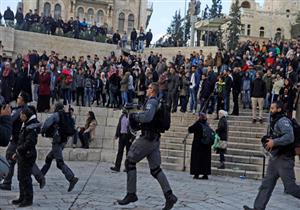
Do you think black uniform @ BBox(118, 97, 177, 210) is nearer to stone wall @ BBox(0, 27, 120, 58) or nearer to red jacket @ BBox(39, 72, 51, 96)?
red jacket @ BBox(39, 72, 51, 96)

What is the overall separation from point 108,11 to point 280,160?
55.1 meters

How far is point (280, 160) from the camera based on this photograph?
8.17 meters

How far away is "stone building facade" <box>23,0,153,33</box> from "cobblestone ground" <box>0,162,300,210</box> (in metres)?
49.0

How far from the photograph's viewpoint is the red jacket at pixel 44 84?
18.6 meters

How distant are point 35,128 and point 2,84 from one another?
10682 mm

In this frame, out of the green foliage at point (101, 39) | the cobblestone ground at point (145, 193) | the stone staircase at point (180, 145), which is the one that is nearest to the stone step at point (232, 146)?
the stone staircase at point (180, 145)

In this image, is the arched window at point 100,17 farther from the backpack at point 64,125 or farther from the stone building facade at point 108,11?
the backpack at point 64,125

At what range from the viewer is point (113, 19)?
203 feet

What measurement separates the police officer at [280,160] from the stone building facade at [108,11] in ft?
174

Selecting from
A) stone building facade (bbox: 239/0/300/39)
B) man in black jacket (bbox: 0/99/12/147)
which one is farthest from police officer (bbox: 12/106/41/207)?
stone building facade (bbox: 239/0/300/39)

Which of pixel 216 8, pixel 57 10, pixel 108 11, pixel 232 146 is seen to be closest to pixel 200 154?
pixel 232 146

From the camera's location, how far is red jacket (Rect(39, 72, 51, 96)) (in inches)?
732

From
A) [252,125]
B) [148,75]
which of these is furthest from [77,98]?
[252,125]

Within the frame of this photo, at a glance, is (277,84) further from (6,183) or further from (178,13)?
(178,13)
